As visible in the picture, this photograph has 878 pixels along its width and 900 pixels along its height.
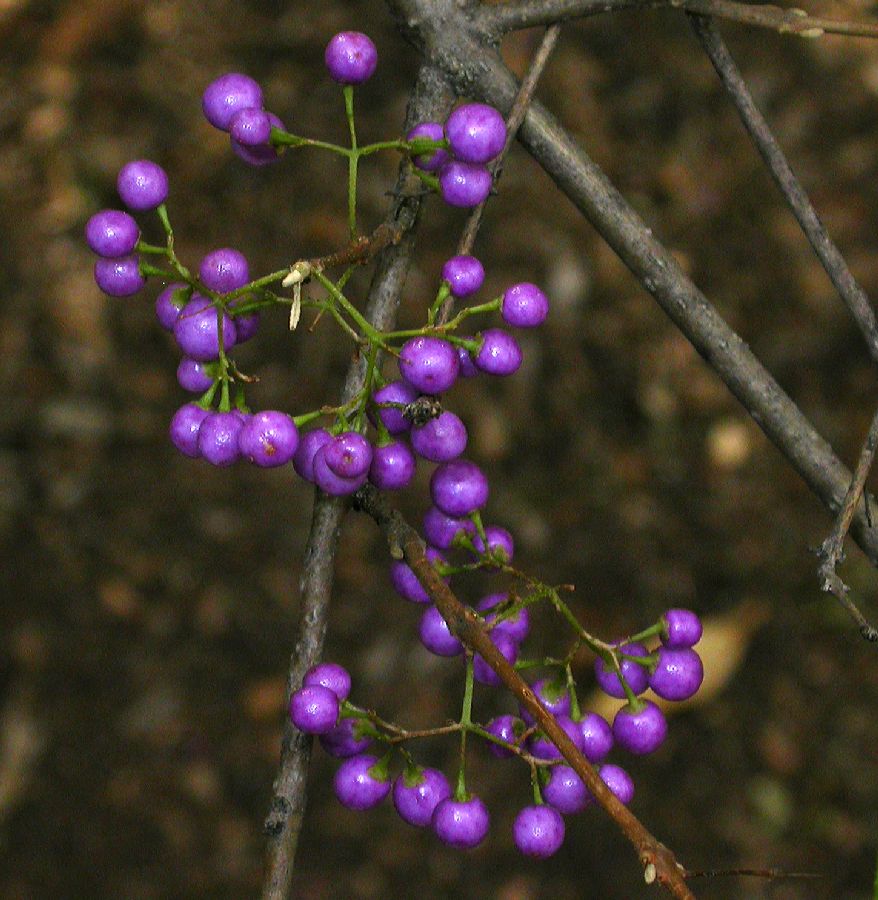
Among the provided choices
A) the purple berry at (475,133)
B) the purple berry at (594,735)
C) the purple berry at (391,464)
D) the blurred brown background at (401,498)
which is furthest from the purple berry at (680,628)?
the blurred brown background at (401,498)

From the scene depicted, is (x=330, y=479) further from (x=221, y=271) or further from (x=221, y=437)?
(x=221, y=271)

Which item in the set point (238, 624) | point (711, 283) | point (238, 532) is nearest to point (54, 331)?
point (238, 532)

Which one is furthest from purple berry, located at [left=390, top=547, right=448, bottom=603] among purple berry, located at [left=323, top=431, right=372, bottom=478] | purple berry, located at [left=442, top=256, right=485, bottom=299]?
purple berry, located at [left=442, top=256, right=485, bottom=299]

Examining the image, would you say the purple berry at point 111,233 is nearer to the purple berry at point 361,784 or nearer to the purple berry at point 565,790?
the purple berry at point 361,784

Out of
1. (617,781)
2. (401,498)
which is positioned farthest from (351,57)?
(401,498)

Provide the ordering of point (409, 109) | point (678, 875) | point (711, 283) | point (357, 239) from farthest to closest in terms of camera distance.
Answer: point (711, 283)
point (409, 109)
point (357, 239)
point (678, 875)

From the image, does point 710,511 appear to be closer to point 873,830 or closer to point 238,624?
point 873,830

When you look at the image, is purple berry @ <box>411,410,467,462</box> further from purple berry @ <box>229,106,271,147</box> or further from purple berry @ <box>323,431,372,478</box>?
purple berry @ <box>229,106,271,147</box>
